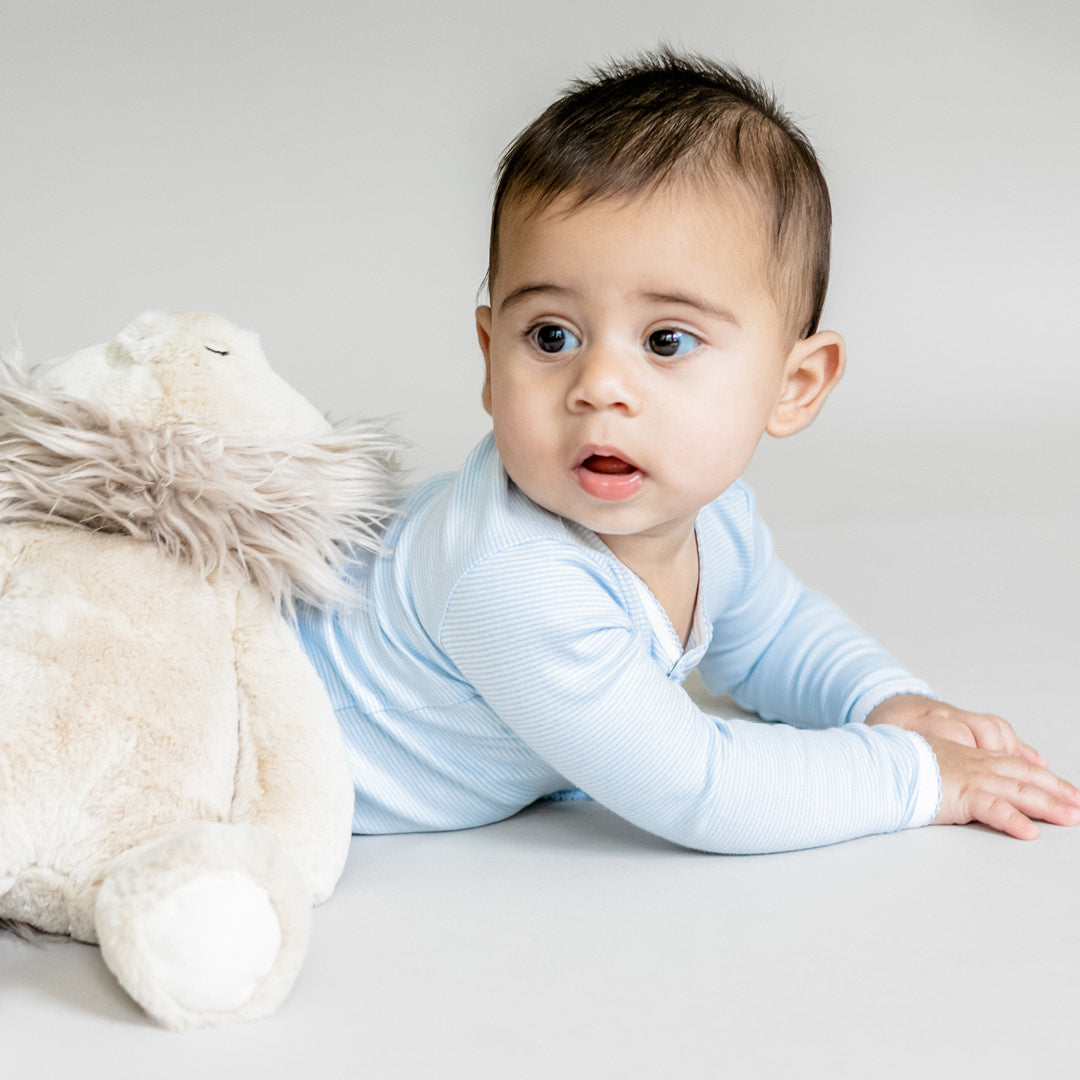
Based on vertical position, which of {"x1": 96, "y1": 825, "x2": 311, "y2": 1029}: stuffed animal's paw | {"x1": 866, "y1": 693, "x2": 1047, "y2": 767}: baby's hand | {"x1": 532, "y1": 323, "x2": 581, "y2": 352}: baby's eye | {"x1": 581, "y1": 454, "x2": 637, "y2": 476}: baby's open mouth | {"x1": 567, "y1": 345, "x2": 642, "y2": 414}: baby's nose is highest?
{"x1": 532, "y1": 323, "x2": 581, "y2": 352}: baby's eye

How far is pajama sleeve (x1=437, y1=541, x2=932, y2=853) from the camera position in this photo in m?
1.33

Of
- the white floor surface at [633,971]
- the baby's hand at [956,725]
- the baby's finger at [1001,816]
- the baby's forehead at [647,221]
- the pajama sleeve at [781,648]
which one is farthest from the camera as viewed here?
the pajama sleeve at [781,648]

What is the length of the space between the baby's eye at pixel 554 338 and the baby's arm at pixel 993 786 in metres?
0.51

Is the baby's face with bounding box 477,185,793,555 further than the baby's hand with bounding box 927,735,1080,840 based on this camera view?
No

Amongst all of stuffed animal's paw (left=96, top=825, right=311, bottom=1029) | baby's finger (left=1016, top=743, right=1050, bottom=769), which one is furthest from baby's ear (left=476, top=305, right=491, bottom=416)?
baby's finger (left=1016, top=743, right=1050, bottom=769)

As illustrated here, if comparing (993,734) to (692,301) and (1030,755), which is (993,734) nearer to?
(1030,755)

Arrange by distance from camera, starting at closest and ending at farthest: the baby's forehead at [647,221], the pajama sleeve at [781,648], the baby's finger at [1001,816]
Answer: the baby's forehead at [647,221] → the baby's finger at [1001,816] → the pajama sleeve at [781,648]

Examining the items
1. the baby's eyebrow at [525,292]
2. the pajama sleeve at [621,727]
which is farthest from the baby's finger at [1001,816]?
the baby's eyebrow at [525,292]

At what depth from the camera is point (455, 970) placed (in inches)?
46.3

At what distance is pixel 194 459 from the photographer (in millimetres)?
1379

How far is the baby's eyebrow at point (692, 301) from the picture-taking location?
1.31 m

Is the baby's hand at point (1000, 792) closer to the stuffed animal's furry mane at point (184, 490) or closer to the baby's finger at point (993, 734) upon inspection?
the baby's finger at point (993, 734)

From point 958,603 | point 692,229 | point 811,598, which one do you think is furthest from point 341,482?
point 958,603

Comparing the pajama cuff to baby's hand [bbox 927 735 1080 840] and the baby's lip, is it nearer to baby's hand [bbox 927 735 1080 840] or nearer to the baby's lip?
baby's hand [bbox 927 735 1080 840]
